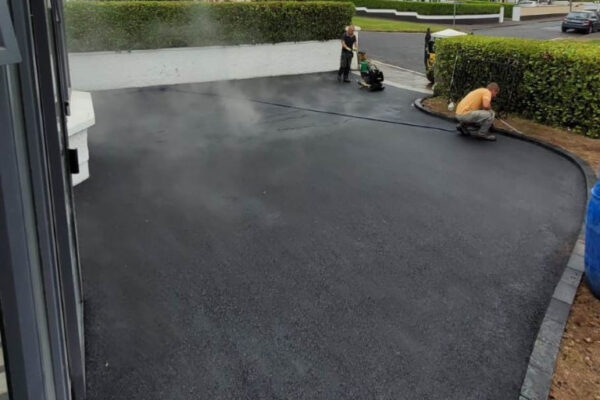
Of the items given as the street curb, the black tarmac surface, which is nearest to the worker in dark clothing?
the black tarmac surface

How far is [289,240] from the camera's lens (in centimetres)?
546

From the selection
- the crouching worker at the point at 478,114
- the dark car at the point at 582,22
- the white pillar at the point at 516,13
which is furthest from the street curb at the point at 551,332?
the white pillar at the point at 516,13

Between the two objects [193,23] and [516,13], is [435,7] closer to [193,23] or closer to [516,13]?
[516,13]

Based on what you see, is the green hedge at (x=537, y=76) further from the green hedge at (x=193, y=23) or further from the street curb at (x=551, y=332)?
→ the green hedge at (x=193, y=23)

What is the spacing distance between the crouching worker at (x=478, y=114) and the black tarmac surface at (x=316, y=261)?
1.46 feet

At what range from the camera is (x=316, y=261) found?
5.05m

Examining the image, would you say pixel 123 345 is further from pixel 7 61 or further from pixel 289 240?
pixel 7 61

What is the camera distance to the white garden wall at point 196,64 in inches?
507

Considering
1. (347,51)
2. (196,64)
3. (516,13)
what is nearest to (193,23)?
(196,64)

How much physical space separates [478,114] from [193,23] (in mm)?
8653

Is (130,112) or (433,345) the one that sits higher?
(130,112)

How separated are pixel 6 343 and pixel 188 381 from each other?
176cm

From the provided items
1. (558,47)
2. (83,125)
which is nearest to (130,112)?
(83,125)

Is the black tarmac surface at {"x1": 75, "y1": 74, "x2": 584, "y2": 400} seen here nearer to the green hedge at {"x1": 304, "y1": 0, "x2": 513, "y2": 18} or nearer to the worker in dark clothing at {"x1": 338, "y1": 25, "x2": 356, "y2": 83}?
the worker in dark clothing at {"x1": 338, "y1": 25, "x2": 356, "y2": 83}
